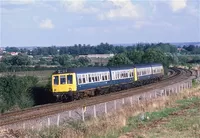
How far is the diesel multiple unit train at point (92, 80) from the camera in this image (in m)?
36.4

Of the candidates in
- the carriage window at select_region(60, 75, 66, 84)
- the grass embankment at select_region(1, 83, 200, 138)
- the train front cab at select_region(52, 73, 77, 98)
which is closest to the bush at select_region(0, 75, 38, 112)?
the train front cab at select_region(52, 73, 77, 98)

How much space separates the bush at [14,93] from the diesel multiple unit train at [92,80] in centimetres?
222

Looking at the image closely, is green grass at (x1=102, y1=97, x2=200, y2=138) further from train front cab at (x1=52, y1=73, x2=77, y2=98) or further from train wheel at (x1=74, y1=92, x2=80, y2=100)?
train wheel at (x1=74, y1=92, x2=80, y2=100)

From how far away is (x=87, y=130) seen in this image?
19.2 meters

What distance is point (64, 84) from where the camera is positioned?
3653cm

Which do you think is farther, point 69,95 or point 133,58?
point 133,58

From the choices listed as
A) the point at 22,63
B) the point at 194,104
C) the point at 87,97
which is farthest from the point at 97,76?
the point at 22,63

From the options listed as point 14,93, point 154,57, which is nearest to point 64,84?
point 14,93

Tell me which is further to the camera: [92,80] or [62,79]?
[92,80]

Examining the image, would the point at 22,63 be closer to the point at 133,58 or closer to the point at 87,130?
the point at 133,58

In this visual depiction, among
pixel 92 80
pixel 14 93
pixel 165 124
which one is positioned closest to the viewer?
pixel 165 124

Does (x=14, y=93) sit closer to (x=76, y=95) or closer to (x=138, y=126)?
(x=76, y=95)

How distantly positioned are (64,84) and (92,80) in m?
3.83

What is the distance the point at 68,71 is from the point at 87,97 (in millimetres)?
4041
